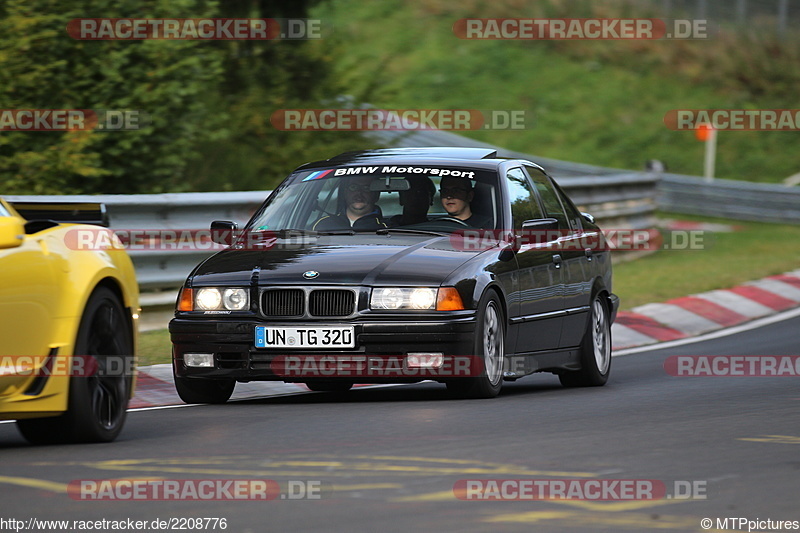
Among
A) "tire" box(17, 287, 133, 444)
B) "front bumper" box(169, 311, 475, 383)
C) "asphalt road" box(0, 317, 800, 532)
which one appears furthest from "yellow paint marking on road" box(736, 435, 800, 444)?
"tire" box(17, 287, 133, 444)

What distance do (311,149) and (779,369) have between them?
884cm

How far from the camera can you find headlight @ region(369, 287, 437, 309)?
9.01 meters

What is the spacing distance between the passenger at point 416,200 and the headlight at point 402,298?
44.5 inches

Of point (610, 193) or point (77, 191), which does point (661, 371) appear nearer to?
point (77, 191)

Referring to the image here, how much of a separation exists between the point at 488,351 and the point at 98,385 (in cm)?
268

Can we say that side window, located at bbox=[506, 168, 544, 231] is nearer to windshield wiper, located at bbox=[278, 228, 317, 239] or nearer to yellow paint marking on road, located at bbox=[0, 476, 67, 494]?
windshield wiper, located at bbox=[278, 228, 317, 239]

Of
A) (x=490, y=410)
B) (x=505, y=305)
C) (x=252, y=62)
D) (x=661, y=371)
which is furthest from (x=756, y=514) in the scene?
(x=252, y=62)

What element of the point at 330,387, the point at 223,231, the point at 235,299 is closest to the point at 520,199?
the point at 330,387

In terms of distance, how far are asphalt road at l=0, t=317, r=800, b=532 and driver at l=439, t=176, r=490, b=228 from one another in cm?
116

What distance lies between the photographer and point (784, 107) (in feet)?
133

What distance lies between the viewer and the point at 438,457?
6820 millimetres

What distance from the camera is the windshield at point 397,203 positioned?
33.1ft

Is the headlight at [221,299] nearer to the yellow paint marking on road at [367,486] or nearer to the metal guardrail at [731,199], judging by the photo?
the yellow paint marking on road at [367,486]

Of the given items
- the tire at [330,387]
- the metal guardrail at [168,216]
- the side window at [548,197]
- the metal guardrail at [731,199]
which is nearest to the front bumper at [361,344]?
the tire at [330,387]
